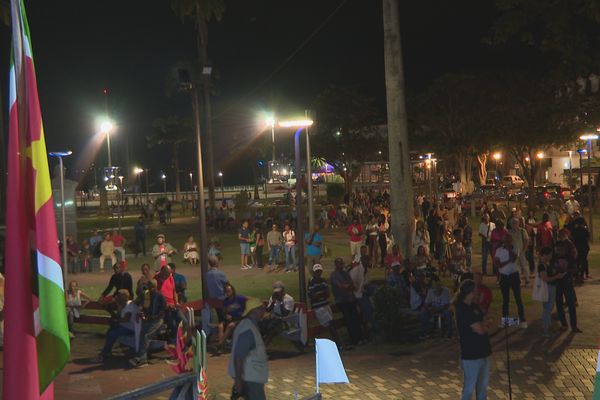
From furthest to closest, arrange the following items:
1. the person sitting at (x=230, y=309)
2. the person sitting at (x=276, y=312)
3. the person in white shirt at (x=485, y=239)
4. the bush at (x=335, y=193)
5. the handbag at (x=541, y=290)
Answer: the bush at (x=335, y=193) < the person in white shirt at (x=485, y=239) < the handbag at (x=541, y=290) < the person sitting at (x=276, y=312) < the person sitting at (x=230, y=309)

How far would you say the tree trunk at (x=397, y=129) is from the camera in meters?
17.5

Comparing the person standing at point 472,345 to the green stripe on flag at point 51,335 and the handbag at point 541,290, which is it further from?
the green stripe on flag at point 51,335

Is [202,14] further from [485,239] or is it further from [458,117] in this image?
[458,117]

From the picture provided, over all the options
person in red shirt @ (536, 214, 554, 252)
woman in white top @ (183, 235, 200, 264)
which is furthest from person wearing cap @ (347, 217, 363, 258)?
woman in white top @ (183, 235, 200, 264)

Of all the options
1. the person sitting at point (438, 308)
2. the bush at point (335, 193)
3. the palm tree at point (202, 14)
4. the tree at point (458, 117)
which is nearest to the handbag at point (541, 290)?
the person sitting at point (438, 308)

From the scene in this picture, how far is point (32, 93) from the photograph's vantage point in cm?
346

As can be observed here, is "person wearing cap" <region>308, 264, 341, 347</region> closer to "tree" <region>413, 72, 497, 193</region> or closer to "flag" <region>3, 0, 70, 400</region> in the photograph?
"flag" <region>3, 0, 70, 400</region>

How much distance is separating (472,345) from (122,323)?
6054 millimetres

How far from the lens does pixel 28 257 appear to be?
10.8ft

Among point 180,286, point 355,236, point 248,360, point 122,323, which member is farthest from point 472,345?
point 355,236

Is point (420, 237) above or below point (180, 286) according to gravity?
above

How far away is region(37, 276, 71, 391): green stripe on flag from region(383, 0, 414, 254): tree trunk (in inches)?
585

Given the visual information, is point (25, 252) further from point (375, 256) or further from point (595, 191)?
point (595, 191)

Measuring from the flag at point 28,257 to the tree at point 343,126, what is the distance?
5120cm
